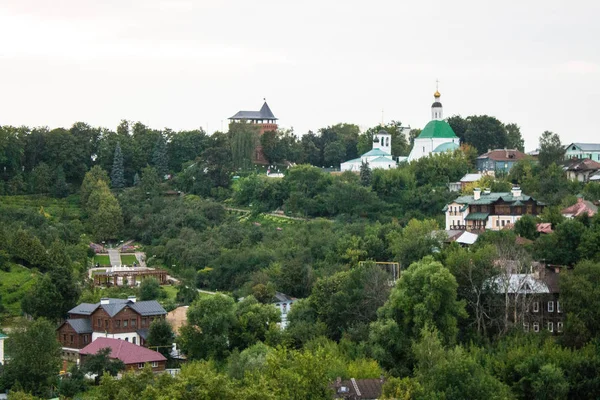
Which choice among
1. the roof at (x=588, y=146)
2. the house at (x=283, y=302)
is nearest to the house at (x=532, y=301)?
the house at (x=283, y=302)

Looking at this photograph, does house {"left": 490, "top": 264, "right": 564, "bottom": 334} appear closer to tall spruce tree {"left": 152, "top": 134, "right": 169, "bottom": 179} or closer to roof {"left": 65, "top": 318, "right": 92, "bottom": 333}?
roof {"left": 65, "top": 318, "right": 92, "bottom": 333}

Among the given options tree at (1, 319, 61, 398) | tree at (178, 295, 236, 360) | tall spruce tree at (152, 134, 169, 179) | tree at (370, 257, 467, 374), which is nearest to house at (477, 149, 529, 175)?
tall spruce tree at (152, 134, 169, 179)

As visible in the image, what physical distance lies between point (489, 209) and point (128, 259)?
1753cm

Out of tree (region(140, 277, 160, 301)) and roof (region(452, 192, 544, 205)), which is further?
roof (region(452, 192, 544, 205))

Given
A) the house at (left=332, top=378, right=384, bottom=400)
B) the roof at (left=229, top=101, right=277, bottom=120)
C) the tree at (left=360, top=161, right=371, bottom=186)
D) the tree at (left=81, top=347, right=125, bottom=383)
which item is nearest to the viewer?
the house at (left=332, top=378, right=384, bottom=400)

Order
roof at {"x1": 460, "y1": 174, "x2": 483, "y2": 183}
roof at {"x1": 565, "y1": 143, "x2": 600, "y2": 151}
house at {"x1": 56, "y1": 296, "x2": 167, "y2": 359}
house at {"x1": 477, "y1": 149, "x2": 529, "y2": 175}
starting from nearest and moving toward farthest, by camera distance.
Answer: house at {"x1": 56, "y1": 296, "x2": 167, "y2": 359} < roof at {"x1": 460, "y1": 174, "x2": 483, "y2": 183} < house at {"x1": 477, "y1": 149, "x2": 529, "y2": 175} < roof at {"x1": 565, "y1": 143, "x2": 600, "y2": 151}

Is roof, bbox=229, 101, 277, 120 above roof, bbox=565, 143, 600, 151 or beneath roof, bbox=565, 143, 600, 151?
above

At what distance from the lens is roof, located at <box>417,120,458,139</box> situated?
77.2 m

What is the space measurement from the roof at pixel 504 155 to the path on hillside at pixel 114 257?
21222 millimetres

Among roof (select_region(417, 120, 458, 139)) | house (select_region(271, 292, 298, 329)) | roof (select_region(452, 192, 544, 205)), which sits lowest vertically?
house (select_region(271, 292, 298, 329))

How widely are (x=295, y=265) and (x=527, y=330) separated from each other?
44.7ft

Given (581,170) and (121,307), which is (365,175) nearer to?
(581,170)

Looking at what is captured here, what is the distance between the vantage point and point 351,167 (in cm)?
7888

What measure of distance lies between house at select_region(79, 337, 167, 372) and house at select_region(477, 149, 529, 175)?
30.0 m
